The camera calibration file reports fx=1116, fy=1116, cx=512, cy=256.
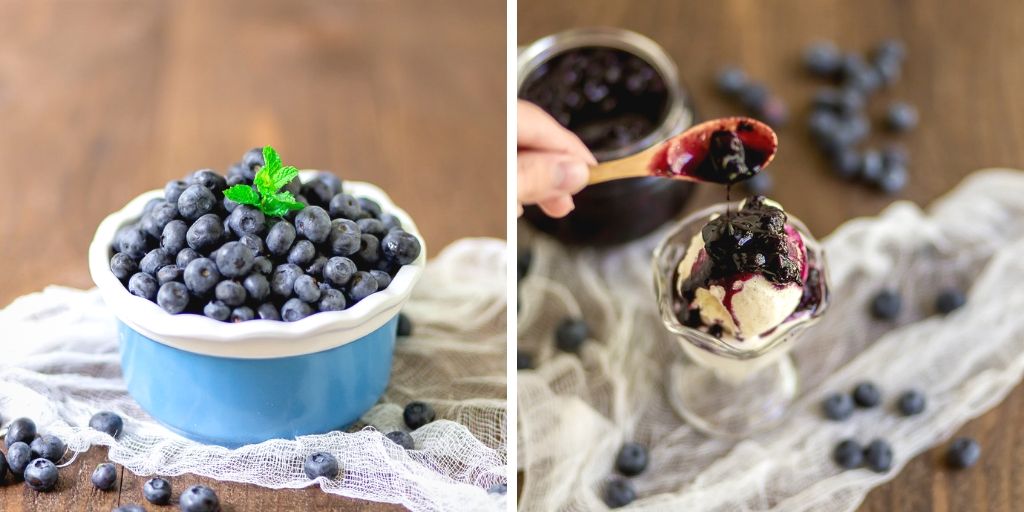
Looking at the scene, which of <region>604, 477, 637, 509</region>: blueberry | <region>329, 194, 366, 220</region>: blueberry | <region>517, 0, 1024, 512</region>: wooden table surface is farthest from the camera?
<region>517, 0, 1024, 512</region>: wooden table surface

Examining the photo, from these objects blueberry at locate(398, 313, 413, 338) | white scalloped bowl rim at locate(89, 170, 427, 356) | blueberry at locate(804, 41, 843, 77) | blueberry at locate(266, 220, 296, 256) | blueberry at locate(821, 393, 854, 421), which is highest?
blueberry at locate(804, 41, 843, 77)

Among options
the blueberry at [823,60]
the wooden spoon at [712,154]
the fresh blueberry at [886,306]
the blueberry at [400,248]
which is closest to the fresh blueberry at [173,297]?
the blueberry at [400,248]

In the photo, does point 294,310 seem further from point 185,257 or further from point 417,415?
point 417,415

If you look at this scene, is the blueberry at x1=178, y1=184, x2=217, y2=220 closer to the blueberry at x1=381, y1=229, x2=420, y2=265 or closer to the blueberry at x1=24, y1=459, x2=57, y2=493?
the blueberry at x1=381, y1=229, x2=420, y2=265

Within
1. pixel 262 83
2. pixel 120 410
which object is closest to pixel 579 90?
pixel 262 83

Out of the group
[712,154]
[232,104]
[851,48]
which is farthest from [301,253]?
[851,48]

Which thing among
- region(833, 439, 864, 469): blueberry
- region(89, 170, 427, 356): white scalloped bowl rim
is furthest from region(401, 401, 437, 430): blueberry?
region(833, 439, 864, 469): blueberry
